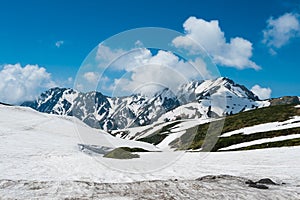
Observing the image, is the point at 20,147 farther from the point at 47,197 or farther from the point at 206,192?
the point at 206,192

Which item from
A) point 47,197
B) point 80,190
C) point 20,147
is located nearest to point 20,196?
point 47,197

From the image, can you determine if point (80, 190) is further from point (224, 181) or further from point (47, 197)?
point (224, 181)

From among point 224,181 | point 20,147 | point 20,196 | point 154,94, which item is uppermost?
point 154,94

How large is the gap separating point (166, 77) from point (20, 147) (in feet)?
81.0

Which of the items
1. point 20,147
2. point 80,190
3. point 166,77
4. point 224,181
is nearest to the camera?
point 80,190

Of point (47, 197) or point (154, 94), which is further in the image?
point (154, 94)

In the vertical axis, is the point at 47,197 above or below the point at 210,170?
below

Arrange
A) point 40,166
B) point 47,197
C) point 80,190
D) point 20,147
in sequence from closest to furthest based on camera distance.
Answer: point 47,197
point 80,190
point 40,166
point 20,147

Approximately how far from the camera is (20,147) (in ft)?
127

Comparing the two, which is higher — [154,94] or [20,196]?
[154,94]

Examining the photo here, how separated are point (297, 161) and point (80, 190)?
22845 millimetres

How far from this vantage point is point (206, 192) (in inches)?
605

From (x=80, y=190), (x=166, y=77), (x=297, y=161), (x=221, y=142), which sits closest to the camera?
(x=80, y=190)

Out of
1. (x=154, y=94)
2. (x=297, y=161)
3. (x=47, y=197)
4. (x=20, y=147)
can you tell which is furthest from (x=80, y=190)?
(x=20, y=147)
